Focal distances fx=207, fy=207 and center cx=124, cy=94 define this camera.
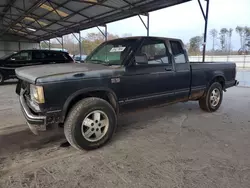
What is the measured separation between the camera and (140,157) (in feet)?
9.59

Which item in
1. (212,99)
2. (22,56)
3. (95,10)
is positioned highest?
(95,10)

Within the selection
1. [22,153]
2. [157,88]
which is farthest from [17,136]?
[157,88]

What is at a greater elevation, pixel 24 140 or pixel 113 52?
pixel 113 52

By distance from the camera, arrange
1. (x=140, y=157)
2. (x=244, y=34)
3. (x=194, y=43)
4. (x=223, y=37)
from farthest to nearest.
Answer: (x=223, y=37) → (x=244, y=34) → (x=194, y=43) → (x=140, y=157)

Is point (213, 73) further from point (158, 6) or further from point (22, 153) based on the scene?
point (158, 6)

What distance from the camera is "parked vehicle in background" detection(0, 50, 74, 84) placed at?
10.2 m

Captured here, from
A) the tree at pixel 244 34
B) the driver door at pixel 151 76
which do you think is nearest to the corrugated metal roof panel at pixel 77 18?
the driver door at pixel 151 76

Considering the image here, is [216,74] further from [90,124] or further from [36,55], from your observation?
[36,55]

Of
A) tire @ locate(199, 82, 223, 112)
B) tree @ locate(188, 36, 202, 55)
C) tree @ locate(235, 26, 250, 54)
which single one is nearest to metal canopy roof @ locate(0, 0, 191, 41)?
tire @ locate(199, 82, 223, 112)

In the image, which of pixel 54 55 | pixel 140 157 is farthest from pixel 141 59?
pixel 54 55

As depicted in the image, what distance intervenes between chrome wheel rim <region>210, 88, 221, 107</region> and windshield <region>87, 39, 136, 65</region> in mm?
2662

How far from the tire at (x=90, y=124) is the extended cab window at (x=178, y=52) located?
193 centimetres

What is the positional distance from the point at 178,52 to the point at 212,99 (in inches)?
66.5

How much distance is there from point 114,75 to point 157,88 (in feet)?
3.42
